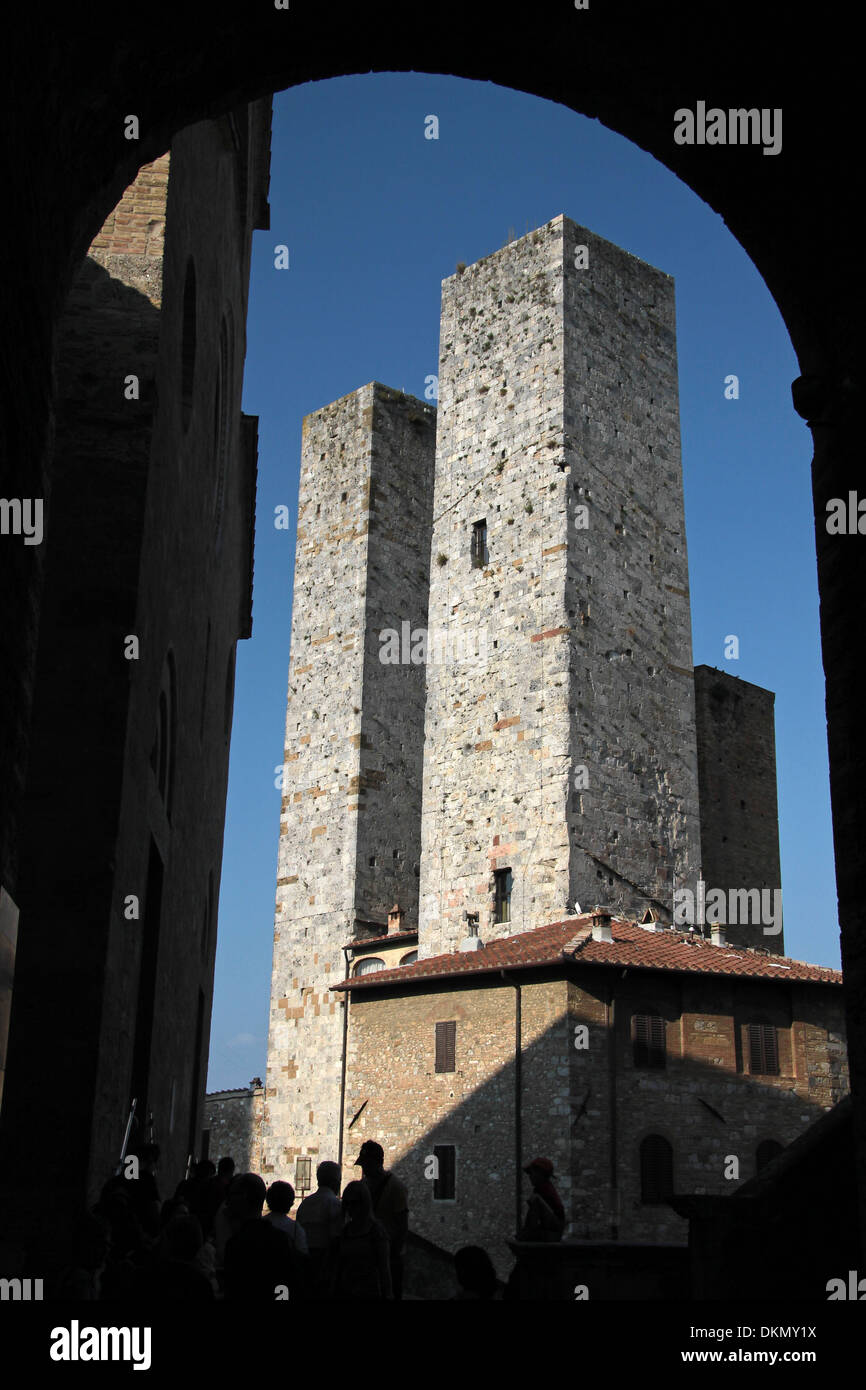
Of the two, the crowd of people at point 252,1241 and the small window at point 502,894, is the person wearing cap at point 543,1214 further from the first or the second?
the small window at point 502,894

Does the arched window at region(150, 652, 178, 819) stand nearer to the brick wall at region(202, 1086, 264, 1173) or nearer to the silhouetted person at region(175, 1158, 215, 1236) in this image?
the silhouetted person at region(175, 1158, 215, 1236)

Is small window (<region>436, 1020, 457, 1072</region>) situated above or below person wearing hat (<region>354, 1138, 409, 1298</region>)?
above

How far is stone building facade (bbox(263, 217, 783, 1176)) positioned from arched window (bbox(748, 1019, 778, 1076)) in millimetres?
2472

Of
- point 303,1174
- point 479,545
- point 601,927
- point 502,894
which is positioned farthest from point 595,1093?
point 479,545

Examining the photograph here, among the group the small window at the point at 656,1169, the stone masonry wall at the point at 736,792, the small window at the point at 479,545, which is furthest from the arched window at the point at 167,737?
the stone masonry wall at the point at 736,792

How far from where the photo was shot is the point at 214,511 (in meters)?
13.7

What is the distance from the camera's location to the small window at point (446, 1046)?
18609mm

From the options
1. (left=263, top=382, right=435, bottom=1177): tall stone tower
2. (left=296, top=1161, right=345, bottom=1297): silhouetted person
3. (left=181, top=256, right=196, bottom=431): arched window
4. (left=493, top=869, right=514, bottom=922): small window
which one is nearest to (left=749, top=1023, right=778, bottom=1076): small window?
(left=493, top=869, right=514, bottom=922): small window

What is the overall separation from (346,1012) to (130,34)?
59.4 feet

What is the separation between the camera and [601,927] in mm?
18031

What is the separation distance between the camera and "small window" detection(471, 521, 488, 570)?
22089 mm

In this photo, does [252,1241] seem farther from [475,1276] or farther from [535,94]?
[535,94]

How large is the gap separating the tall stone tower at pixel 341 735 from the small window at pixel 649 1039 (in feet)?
21.0
